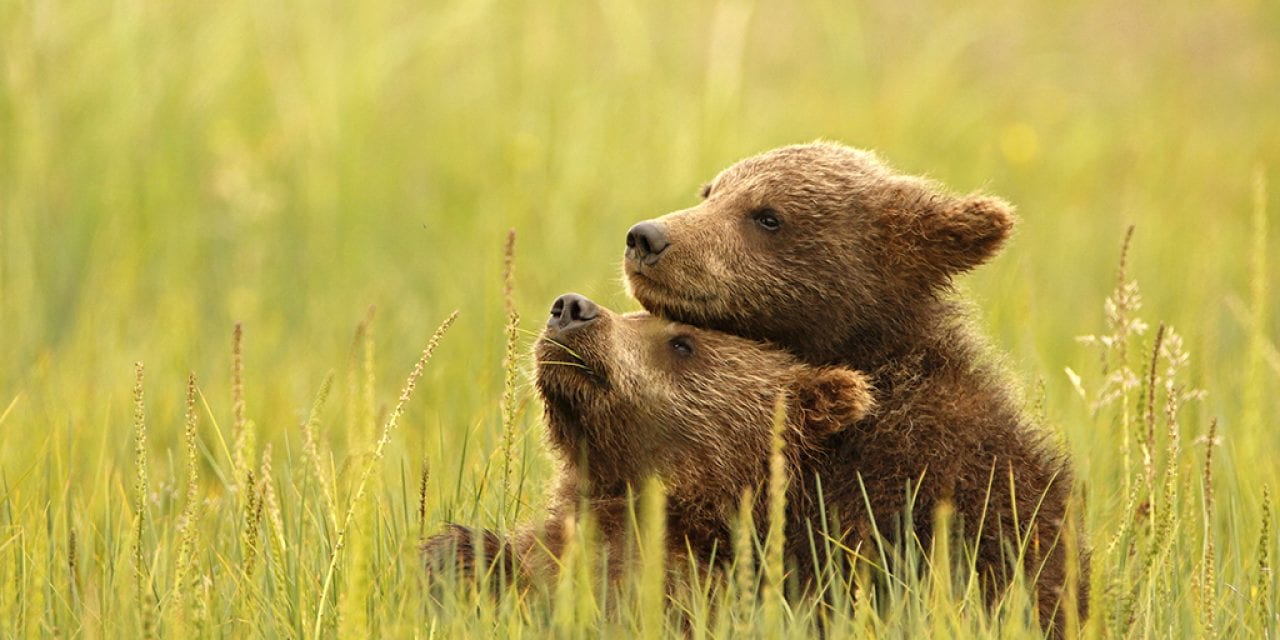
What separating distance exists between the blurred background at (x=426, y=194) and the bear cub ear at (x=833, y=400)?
0.84m

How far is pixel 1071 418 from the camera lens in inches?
236

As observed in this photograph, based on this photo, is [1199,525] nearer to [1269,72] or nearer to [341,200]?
[341,200]

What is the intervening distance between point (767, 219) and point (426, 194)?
14.4 feet

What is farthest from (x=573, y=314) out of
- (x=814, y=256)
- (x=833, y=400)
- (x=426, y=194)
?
(x=426, y=194)

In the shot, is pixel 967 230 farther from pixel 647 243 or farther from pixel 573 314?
pixel 573 314

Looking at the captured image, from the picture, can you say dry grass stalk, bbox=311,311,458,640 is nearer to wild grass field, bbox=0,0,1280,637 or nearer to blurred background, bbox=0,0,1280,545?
wild grass field, bbox=0,0,1280,637

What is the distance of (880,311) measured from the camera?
4949 millimetres

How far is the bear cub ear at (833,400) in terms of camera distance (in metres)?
4.27

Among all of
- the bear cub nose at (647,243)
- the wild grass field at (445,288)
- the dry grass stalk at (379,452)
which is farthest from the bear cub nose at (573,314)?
the dry grass stalk at (379,452)

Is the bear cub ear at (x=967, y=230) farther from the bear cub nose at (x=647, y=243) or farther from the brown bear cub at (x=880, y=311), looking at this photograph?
the bear cub nose at (x=647, y=243)

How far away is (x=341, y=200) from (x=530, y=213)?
39.4 inches

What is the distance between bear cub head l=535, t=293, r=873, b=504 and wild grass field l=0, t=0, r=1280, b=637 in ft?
0.68

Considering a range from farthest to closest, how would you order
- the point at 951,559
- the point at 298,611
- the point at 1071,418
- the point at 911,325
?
the point at 1071,418, the point at 911,325, the point at 951,559, the point at 298,611

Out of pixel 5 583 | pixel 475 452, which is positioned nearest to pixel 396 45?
pixel 475 452
